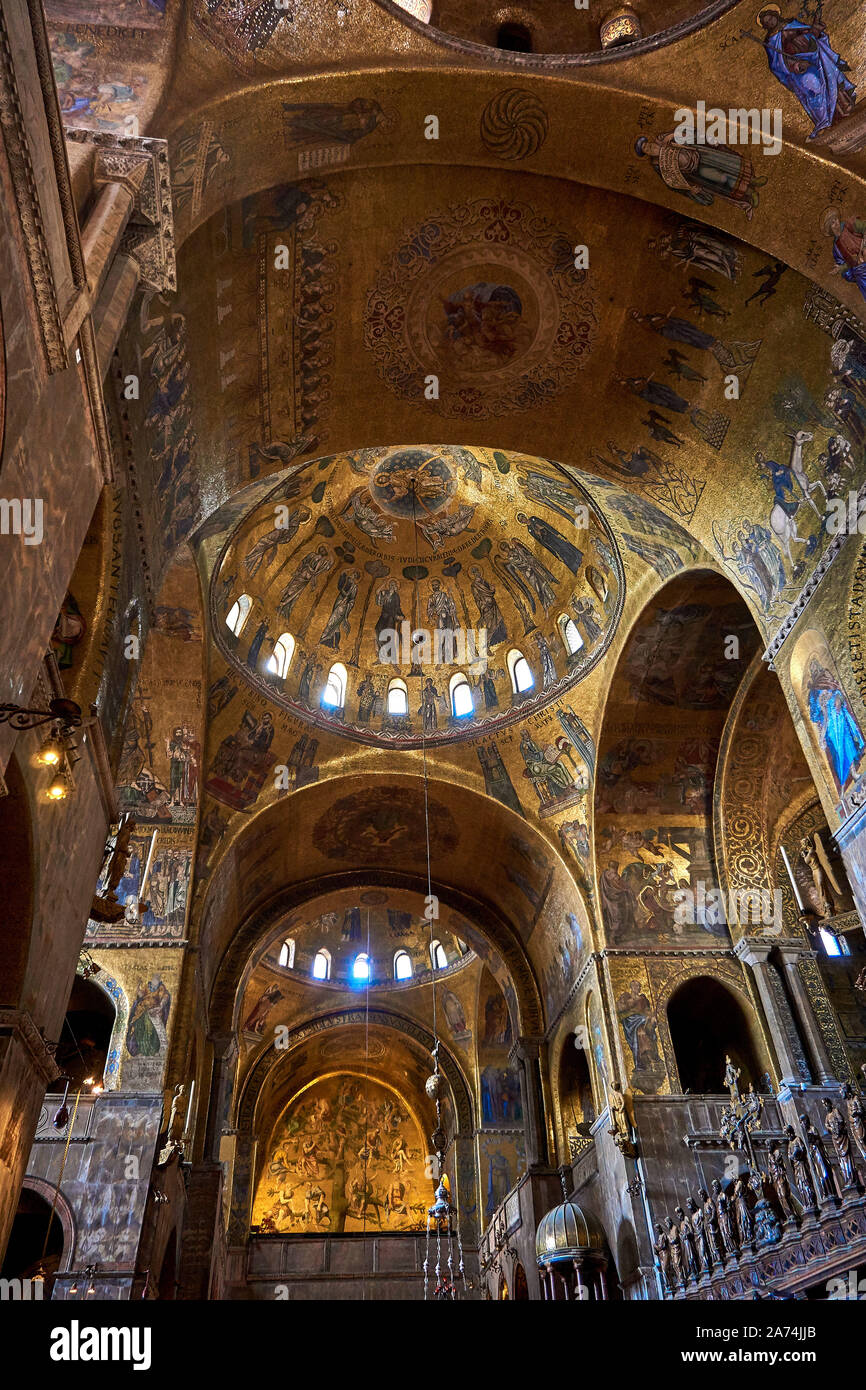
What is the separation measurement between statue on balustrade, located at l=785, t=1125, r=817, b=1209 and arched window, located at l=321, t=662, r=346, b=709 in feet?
40.8

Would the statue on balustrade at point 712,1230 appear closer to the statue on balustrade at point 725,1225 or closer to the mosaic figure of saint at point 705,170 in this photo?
the statue on balustrade at point 725,1225

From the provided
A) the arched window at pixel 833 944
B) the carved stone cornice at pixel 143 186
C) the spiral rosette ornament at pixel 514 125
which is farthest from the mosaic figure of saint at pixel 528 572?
the carved stone cornice at pixel 143 186

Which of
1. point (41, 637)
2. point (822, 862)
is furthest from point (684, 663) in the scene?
point (41, 637)

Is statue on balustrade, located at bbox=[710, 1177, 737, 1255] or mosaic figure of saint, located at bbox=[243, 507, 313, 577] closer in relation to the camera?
statue on balustrade, located at bbox=[710, 1177, 737, 1255]

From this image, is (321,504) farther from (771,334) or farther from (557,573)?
(771,334)

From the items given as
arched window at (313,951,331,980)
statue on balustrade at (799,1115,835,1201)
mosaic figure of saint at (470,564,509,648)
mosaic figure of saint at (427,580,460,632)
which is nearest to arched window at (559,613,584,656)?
mosaic figure of saint at (470,564,509,648)

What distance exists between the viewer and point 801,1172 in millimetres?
9516

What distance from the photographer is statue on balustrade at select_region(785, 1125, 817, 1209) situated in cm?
935

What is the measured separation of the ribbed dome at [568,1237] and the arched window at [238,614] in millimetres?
12147

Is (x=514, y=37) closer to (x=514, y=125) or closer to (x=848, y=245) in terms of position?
(x=514, y=125)

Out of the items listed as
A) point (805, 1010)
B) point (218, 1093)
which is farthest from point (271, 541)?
point (805, 1010)

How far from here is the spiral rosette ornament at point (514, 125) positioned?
8.87 metres

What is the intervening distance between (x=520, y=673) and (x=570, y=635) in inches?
66.9

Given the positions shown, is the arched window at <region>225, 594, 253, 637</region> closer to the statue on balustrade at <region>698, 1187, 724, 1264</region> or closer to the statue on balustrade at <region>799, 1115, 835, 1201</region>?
the statue on balustrade at <region>698, 1187, 724, 1264</region>
